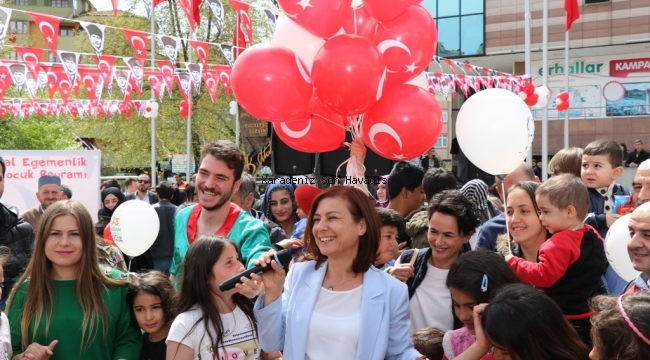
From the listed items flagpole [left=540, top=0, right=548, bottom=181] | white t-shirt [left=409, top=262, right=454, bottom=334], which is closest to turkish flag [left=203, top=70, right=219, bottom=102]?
flagpole [left=540, top=0, right=548, bottom=181]

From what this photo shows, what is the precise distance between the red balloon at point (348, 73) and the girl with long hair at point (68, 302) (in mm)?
1363

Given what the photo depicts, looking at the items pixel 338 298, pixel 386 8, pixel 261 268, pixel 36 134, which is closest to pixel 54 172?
pixel 386 8

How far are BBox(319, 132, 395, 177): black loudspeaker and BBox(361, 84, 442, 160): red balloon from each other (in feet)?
2.17

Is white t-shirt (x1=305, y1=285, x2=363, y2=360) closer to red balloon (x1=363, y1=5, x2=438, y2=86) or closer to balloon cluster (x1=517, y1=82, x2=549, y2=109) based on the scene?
red balloon (x1=363, y1=5, x2=438, y2=86)

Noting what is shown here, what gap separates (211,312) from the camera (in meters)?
3.08

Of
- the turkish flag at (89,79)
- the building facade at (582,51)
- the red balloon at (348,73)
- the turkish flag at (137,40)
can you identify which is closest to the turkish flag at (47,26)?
the turkish flag at (137,40)

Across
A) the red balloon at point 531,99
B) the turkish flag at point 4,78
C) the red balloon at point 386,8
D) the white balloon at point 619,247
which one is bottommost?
the white balloon at point 619,247

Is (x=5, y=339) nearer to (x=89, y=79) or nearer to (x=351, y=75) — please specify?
(x=351, y=75)

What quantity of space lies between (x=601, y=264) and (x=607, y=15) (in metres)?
24.7

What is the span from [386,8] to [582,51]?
2494 centimetres

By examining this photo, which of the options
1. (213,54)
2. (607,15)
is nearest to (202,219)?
(213,54)

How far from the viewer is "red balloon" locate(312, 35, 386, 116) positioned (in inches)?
122

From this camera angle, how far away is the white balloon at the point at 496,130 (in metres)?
3.75

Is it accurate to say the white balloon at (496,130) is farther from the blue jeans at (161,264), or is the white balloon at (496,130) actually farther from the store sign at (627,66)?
the store sign at (627,66)
